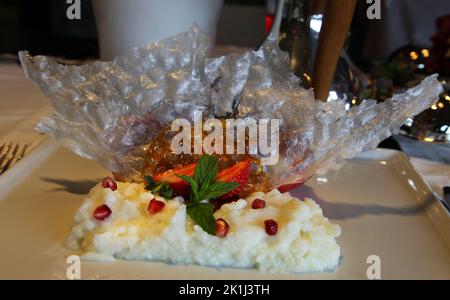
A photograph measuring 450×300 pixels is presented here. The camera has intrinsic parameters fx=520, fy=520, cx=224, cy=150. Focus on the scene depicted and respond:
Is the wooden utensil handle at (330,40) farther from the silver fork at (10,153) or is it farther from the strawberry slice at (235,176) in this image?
the silver fork at (10,153)

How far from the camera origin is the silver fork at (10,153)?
1301mm

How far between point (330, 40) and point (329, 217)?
624 mm

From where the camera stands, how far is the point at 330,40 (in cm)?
156

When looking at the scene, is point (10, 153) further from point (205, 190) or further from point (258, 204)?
point (258, 204)

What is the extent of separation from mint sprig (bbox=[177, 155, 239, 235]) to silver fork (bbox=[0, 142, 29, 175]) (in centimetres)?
51

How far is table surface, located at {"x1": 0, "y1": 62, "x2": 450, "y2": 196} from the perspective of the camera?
147 centimetres

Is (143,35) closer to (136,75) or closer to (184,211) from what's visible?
(136,75)

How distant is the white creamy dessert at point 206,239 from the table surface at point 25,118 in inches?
20.9

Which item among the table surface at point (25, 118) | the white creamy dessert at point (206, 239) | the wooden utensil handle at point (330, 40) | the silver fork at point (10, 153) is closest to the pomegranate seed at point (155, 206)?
the white creamy dessert at point (206, 239)

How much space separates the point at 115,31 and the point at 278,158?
39.6 inches

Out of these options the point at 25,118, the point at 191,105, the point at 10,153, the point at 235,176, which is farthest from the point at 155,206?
the point at 25,118

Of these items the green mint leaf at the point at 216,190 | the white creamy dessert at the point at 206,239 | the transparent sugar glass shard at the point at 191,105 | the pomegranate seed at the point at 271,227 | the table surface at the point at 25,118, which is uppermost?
the transparent sugar glass shard at the point at 191,105

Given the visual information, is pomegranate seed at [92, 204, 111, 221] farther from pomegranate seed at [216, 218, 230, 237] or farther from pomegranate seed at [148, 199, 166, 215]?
pomegranate seed at [216, 218, 230, 237]
